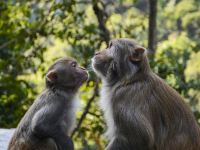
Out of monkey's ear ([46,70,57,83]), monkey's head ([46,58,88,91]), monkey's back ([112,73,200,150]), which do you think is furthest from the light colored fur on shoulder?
monkey's ear ([46,70,57,83])

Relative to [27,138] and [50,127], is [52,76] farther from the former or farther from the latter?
[27,138]

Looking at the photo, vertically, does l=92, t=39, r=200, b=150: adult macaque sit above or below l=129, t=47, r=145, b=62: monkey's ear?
below

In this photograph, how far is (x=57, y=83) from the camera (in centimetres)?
632

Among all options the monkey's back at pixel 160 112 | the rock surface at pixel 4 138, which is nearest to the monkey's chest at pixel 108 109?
the monkey's back at pixel 160 112

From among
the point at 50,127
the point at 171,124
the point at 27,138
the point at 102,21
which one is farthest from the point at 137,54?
the point at 102,21

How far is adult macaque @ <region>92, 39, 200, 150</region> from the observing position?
18.0ft

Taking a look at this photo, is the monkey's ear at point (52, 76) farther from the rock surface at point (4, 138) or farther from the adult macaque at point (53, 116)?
the rock surface at point (4, 138)

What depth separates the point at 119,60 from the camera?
579cm

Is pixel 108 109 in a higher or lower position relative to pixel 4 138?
higher

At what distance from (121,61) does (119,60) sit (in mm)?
23

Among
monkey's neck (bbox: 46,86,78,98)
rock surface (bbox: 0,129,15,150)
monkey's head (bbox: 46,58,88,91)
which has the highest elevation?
monkey's head (bbox: 46,58,88,91)

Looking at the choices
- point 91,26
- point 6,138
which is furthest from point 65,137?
point 91,26

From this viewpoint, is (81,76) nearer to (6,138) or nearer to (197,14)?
(6,138)

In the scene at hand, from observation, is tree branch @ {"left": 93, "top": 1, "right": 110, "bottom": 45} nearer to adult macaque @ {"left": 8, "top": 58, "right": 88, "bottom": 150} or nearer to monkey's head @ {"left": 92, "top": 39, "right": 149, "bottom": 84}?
adult macaque @ {"left": 8, "top": 58, "right": 88, "bottom": 150}
